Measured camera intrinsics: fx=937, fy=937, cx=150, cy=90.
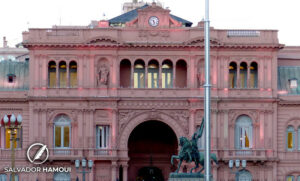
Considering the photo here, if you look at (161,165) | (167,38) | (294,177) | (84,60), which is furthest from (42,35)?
(294,177)

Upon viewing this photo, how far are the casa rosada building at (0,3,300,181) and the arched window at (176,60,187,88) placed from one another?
3.19ft

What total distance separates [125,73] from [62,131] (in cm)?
822

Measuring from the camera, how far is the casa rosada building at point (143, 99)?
8625 cm

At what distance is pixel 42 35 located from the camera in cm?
8688

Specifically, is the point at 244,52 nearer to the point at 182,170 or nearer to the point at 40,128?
the point at 182,170

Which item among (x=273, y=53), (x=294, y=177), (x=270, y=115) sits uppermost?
(x=273, y=53)

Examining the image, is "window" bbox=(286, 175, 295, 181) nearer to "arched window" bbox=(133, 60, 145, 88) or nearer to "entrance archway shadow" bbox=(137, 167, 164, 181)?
"entrance archway shadow" bbox=(137, 167, 164, 181)

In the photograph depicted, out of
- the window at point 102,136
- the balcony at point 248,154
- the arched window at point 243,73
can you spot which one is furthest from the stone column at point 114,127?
the arched window at point 243,73

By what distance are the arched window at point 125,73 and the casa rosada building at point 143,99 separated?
1230 millimetres

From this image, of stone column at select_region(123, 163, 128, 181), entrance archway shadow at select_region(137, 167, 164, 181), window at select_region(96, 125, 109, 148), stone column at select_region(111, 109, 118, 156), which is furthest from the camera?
entrance archway shadow at select_region(137, 167, 164, 181)

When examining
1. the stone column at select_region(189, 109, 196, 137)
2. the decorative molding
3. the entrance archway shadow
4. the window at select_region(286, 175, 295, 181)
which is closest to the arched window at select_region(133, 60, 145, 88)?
the decorative molding

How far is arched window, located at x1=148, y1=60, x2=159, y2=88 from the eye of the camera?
88.4m

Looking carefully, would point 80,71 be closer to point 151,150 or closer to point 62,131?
point 62,131

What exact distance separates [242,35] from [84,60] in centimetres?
1496
